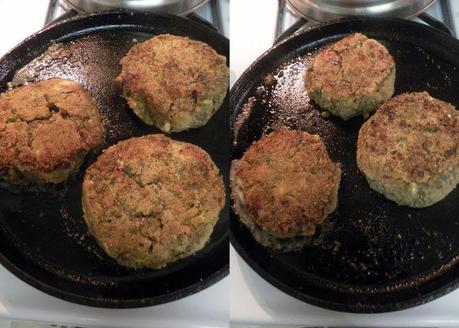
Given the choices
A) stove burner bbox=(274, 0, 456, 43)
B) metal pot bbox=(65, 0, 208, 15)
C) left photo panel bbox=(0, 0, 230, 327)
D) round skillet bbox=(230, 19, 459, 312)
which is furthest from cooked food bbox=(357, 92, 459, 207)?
metal pot bbox=(65, 0, 208, 15)

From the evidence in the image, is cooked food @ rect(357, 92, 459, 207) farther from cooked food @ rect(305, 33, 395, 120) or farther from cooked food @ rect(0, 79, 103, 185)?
cooked food @ rect(0, 79, 103, 185)

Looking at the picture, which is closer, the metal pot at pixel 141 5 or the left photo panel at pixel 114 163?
the left photo panel at pixel 114 163

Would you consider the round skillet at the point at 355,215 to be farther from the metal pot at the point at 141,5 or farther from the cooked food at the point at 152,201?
the metal pot at the point at 141,5

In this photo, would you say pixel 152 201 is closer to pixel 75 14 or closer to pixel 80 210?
pixel 80 210

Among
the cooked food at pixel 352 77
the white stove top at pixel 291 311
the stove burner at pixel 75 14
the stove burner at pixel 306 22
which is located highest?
the stove burner at pixel 75 14

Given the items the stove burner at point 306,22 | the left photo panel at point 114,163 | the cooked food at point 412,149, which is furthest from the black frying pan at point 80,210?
the cooked food at point 412,149
